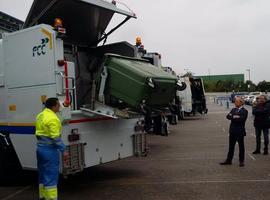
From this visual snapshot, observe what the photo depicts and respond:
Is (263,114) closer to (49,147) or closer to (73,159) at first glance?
(73,159)

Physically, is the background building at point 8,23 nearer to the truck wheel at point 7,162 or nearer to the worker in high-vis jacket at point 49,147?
the truck wheel at point 7,162

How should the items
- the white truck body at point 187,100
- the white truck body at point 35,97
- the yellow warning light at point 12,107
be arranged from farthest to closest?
the white truck body at point 187,100
the yellow warning light at point 12,107
the white truck body at point 35,97

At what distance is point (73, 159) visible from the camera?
6.74m

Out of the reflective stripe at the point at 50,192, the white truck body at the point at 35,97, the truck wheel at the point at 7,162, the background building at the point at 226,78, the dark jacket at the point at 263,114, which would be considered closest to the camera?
the reflective stripe at the point at 50,192

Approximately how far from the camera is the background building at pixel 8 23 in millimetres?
9227

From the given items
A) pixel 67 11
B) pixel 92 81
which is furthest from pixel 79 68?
pixel 67 11

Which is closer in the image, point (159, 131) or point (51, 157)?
point (51, 157)

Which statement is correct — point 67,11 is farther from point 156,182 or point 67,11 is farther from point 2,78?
point 156,182

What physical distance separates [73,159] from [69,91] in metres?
1.08

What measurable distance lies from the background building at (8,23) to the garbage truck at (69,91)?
1.69 m

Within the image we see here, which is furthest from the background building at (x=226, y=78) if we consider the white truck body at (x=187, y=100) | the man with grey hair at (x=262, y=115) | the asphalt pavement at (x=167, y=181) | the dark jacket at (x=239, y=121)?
the dark jacket at (x=239, y=121)

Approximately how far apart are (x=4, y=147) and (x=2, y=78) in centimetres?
121

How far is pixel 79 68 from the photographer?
26.9 feet

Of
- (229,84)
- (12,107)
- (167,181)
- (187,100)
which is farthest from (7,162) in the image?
(229,84)
